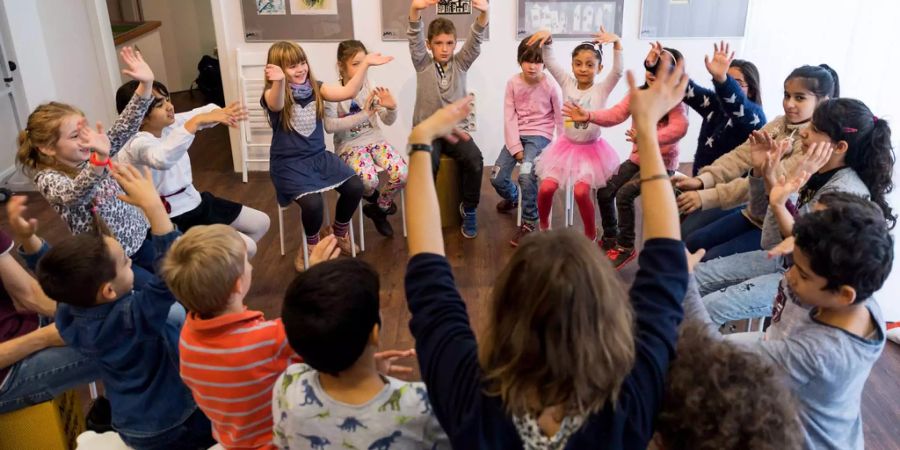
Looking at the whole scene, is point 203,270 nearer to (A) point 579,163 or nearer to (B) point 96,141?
(B) point 96,141

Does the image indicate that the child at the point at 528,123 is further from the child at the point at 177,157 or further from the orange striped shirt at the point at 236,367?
the orange striped shirt at the point at 236,367

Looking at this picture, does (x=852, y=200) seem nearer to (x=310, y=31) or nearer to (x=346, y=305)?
(x=346, y=305)

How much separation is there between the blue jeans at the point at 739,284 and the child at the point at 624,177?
87cm

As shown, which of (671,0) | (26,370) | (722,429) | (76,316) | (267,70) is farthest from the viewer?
(671,0)

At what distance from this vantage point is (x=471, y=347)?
3.77 ft

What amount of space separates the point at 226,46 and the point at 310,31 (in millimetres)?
604

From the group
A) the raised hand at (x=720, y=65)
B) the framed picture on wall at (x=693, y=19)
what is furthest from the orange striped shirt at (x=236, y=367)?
the framed picture on wall at (x=693, y=19)

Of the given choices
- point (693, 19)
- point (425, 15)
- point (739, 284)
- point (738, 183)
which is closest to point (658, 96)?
point (739, 284)

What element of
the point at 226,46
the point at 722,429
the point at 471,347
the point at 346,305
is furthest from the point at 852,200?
the point at 226,46

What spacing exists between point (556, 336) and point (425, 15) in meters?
3.83

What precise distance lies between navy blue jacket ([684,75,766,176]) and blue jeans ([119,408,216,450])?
2.32 m

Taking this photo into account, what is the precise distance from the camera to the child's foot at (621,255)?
11.2ft

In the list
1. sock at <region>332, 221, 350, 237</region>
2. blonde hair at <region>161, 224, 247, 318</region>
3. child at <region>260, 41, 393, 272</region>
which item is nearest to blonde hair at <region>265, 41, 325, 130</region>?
child at <region>260, 41, 393, 272</region>

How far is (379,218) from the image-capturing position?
12.6 feet
